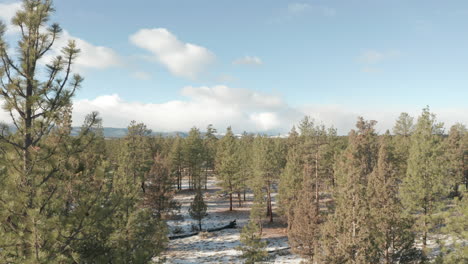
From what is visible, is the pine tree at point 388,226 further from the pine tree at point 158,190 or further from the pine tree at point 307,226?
the pine tree at point 158,190

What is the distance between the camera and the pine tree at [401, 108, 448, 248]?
20547mm

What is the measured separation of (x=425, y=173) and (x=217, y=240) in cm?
2122

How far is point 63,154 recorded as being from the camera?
641 centimetres

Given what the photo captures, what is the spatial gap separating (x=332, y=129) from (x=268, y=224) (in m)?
20.8

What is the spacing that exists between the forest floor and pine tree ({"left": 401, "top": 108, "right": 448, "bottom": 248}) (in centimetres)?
1059

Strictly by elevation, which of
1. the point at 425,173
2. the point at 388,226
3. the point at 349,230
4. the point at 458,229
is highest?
the point at 425,173

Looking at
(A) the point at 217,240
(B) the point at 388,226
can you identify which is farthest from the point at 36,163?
(A) the point at 217,240

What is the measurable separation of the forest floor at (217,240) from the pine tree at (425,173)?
10595 millimetres

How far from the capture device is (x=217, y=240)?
97.9ft

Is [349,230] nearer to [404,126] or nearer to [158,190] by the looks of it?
[158,190]

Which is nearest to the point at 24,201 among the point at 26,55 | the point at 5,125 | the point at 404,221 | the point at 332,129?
the point at 5,125

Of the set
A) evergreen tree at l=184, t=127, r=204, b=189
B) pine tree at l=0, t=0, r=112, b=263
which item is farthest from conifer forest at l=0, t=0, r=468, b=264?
evergreen tree at l=184, t=127, r=204, b=189

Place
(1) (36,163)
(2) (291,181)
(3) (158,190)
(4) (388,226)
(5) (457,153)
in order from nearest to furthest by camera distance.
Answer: (1) (36,163) < (4) (388,226) < (3) (158,190) < (2) (291,181) < (5) (457,153)

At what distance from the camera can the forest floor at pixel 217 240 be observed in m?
23.9
